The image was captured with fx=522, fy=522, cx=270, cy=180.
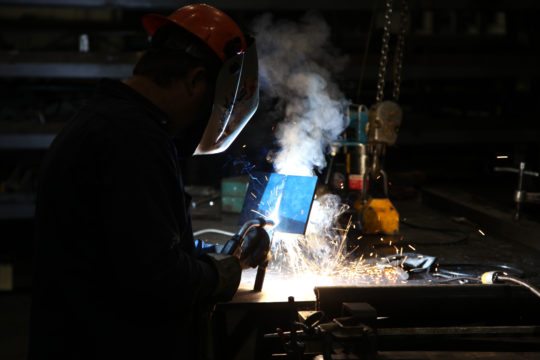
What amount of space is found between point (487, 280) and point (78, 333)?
1.32 meters

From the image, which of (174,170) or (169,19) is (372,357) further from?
(169,19)

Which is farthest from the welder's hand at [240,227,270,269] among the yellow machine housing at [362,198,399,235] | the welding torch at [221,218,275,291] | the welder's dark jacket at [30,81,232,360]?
the yellow machine housing at [362,198,399,235]

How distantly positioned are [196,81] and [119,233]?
1.49 ft

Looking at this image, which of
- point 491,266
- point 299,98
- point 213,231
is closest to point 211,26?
point 299,98

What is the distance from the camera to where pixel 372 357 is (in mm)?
1363

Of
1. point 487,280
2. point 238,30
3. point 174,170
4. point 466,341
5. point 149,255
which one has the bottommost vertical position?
point 466,341

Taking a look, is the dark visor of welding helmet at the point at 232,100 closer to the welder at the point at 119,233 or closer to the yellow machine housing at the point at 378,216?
the welder at the point at 119,233

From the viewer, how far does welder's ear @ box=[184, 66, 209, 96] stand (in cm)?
133

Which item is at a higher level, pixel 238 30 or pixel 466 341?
pixel 238 30

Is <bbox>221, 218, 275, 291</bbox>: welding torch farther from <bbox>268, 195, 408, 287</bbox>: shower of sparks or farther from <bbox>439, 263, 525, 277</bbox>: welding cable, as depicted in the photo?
<bbox>439, 263, 525, 277</bbox>: welding cable

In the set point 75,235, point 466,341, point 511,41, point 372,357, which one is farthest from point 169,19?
point 511,41

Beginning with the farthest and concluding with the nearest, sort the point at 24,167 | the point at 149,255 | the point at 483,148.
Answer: the point at 483,148, the point at 24,167, the point at 149,255

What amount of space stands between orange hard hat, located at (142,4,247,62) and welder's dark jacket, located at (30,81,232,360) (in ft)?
0.97

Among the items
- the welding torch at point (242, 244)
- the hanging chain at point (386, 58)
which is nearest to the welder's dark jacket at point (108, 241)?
the welding torch at point (242, 244)
